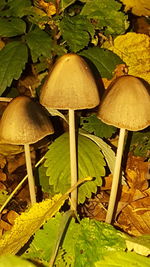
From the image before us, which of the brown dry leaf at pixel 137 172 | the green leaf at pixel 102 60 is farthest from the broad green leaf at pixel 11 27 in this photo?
the brown dry leaf at pixel 137 172

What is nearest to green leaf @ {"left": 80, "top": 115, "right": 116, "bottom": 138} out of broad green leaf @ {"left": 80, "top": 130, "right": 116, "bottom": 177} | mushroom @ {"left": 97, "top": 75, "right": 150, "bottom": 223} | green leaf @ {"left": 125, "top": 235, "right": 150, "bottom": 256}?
broad green leaf @ {"left": 80, "top": 130, "right": 116, "bottom": 177}

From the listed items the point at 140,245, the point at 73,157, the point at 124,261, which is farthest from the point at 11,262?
the point at 73,157

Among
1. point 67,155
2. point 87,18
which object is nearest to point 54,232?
point 67,155

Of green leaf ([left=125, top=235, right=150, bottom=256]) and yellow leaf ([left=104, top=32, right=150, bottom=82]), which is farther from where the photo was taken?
yellow leaf ([left=104, top=32, right=150, bottom=82])

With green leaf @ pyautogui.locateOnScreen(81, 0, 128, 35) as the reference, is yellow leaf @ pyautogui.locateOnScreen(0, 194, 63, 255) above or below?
below

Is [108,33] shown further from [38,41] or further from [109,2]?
[38,41]

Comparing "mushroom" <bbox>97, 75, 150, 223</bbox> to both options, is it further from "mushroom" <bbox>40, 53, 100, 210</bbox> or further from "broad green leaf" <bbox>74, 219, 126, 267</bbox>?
"broad green leaf" <bbox>74, 219, 126, 267</bbox>

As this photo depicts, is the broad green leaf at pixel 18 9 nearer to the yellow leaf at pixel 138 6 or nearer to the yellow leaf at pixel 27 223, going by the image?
the yellow leaf at pixel 138 6
